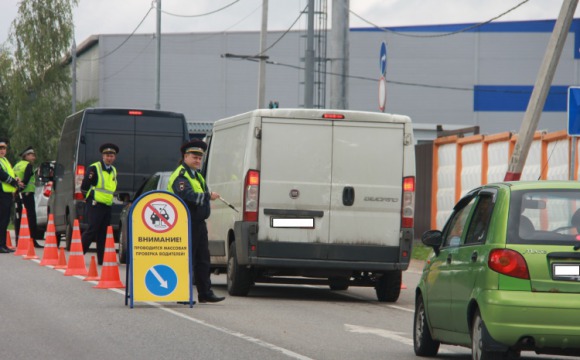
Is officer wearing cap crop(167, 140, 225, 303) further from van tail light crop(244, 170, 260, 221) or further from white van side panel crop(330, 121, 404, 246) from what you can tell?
white van side panel crop(330, 121, 404, 246)

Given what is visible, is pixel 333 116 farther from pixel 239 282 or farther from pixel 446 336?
pixel 446 336

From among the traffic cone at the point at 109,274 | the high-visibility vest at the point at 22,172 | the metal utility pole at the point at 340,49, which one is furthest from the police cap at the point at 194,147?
the high-visibility vest at the point at 22,172

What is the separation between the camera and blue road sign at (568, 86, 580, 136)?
18547 millimetres

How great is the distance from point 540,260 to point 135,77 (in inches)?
2501

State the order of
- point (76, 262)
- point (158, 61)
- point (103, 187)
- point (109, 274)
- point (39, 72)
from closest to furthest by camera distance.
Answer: point (109, 274)
point (76, 262)
point (103, 187)
point (158, 61)
point (39, 72)

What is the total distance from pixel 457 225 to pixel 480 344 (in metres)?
1.74

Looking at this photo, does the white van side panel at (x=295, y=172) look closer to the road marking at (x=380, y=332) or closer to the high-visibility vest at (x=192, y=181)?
the high-visibility vest at (x=192, y=181)

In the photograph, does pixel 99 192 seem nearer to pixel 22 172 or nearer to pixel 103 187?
pixel 103 187

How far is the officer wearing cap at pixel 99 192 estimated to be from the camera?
70.5ft

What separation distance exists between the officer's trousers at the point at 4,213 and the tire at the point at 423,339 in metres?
14.8

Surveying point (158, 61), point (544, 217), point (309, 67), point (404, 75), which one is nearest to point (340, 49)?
point (309, 67)

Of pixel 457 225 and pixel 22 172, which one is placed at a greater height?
pixel 22 172

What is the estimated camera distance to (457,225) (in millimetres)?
11234

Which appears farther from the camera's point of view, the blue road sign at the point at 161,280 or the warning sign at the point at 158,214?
the warning sign at the point at 158,214
